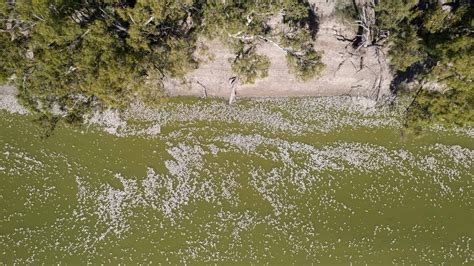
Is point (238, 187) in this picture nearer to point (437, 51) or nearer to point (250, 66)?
point (250, 66)

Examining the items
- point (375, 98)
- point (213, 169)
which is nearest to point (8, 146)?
point (213, 169)

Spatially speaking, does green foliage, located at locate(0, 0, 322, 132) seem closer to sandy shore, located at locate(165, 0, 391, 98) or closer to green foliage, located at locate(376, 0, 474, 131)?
sandy shore, located at locate(165, 0, 391, 98)

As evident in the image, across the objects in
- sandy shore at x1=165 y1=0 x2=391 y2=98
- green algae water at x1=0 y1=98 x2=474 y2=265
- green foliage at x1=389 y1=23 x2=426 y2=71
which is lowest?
green algae water at x1=0 y1=98 x2=474 y2=265

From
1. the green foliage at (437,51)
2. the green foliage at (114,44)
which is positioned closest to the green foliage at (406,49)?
the green foliage at (437,51)

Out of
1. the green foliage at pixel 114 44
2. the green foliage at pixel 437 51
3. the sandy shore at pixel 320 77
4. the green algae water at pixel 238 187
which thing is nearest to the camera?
the green foliage at pixel 114 44

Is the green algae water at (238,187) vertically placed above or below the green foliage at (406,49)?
below

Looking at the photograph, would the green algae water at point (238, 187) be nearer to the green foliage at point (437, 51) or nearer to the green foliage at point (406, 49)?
the green foliage at point (437, 51)

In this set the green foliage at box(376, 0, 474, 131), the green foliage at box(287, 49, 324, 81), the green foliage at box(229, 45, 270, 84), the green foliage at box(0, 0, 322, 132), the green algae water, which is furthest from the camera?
the green algae water

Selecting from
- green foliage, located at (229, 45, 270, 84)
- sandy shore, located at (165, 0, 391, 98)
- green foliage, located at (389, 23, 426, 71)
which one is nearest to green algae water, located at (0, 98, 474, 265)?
sandy shore, located at (165, 0, 391, 98)

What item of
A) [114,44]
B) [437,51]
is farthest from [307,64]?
[114,44]
